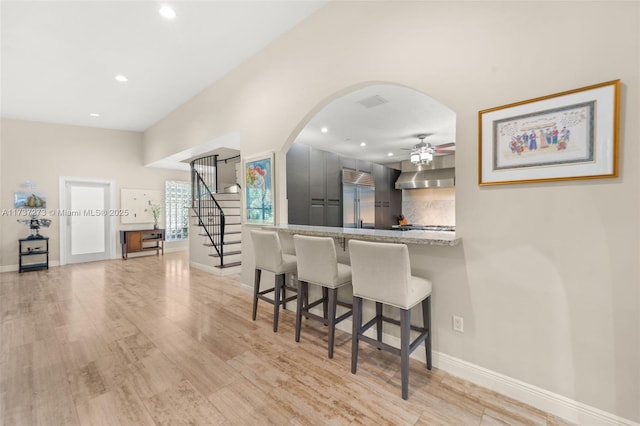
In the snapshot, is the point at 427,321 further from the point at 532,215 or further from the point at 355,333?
the point at 532,215

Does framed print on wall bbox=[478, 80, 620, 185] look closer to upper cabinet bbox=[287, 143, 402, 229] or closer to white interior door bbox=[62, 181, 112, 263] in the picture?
upper cabinet bbox=[287, 143, 402, 229]

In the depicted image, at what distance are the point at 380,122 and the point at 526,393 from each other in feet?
12.3

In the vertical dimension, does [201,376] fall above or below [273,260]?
below

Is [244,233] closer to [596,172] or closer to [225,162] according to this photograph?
[596,172]

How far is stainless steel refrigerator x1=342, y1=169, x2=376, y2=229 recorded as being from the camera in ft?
20.0

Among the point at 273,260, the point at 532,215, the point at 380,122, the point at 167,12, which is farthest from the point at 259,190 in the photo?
the point at 532,215

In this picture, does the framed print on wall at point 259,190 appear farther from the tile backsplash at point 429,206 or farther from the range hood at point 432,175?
the tile backsplash at point 429,206

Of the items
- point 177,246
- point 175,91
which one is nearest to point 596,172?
point 175,91

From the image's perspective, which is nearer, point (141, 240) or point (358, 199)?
point (358, 199)

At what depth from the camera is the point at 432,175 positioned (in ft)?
21.0

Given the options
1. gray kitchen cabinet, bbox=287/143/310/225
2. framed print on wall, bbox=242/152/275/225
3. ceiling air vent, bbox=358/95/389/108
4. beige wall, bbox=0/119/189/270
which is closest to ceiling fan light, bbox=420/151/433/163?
ceiling air vent, bbox=358/95/389/108

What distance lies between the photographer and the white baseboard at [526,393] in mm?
1509

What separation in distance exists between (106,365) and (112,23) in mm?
3513

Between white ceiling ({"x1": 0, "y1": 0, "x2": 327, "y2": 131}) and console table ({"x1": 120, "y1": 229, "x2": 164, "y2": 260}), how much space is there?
3.18 meters
